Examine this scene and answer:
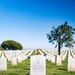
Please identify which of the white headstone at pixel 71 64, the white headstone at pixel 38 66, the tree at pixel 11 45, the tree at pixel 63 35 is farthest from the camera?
the tree at pixel 11 45

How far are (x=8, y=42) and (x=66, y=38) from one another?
48458 millimetres

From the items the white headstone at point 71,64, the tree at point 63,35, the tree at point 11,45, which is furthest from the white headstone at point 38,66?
the tree at point 11,45

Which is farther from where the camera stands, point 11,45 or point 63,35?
point 11,45

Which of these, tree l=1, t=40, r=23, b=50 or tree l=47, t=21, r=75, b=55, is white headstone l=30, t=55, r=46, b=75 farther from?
tree l=1, t=40, r=23, b=50

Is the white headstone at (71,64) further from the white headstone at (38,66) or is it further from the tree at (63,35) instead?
the tree at (63,35)

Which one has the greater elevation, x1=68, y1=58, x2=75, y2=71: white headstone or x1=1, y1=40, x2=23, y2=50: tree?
x1=1, y1=40, x2=23, y2=50: tree

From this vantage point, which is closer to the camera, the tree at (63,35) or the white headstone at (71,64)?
the white headstone at (71,64)

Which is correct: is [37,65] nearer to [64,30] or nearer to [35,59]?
[35,59]

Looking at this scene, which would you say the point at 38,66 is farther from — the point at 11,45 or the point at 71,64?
the point at 11,45

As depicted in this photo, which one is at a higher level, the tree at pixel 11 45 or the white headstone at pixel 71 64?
the tree at pixel 11 45

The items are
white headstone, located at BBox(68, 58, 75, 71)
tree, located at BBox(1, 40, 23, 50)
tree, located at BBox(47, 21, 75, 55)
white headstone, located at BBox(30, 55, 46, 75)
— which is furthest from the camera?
tree, located at BBox(1, 40, 23, 50)

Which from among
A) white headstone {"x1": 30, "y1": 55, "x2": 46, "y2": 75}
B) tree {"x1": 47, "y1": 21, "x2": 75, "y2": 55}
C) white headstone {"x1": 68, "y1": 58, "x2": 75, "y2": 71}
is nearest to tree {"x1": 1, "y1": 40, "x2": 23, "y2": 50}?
tree {"x1": 47, "y1": 21, "x2": 75, "y2": 55}

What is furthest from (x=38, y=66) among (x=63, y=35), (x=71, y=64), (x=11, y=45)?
(x=11, y=45)

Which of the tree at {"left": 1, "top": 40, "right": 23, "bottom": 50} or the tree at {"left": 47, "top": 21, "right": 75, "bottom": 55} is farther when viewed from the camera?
the tree at {"left": 1, "top": 40, "right": 23, "bottom": 50}
